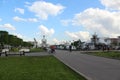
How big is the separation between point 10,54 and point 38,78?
38452 millimetres

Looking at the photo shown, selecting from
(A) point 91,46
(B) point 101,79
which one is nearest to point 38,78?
(B) point 101,79

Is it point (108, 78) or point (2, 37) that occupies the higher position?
point (2, 37)

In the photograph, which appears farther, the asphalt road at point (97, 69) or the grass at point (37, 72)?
the asphalt road at point (97, 69)

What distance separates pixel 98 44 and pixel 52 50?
2064 inches

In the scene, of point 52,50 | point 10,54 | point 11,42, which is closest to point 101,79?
point 10,54

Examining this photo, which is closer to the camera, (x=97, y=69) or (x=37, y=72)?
(x=37, y=72)

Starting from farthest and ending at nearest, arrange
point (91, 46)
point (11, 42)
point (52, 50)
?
point (11, 42)
point (91, 46)
point (52, 50)

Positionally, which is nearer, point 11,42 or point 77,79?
point 77,79

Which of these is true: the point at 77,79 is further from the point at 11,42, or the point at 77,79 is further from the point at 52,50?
the point at 11,42

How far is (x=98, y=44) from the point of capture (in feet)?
393

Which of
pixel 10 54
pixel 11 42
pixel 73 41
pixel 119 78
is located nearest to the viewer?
pixel 119 78

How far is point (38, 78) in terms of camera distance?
15602 millimetres

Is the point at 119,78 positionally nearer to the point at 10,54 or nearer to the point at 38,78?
the point at 38,78

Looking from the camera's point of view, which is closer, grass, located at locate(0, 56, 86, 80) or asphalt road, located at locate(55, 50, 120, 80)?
grass, located at locate(0, 56, 86, 80)
